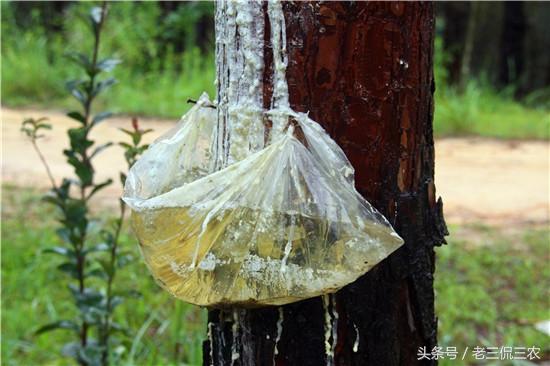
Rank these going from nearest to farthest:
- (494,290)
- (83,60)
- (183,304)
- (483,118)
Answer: (83,60) < (183,304) < (494,290) < (483,118)

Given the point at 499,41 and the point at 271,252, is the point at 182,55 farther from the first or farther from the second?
the point at 271,252

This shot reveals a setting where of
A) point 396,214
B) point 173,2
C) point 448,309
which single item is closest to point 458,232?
point 448,309

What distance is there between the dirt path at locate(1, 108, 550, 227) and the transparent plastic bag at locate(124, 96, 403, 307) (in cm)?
365

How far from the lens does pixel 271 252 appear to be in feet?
4.12

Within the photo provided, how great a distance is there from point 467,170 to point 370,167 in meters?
4.77

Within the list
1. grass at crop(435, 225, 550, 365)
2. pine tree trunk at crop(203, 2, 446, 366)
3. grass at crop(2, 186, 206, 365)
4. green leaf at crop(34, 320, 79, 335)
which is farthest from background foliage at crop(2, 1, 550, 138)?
pine tree trunk at crop(203, 2, 446, 366)

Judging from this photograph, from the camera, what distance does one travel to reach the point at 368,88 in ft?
4.27

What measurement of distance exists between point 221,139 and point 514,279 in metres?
2.85

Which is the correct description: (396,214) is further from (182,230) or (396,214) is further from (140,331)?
(140,331)

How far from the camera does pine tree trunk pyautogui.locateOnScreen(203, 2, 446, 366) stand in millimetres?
1290

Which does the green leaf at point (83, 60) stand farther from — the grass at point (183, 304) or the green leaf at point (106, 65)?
the grass at point (183, 304)

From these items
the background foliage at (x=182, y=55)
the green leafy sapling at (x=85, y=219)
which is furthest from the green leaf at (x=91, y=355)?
the background foliage at (x=182, y=55)

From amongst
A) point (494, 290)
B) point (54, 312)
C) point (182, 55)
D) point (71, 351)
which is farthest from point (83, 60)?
point (182, 55)

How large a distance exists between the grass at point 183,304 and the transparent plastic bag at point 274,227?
1.47 meters
